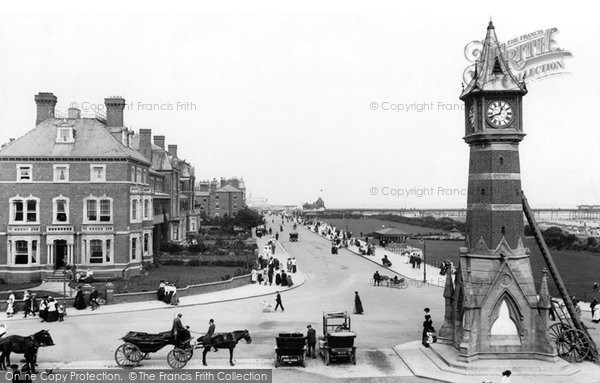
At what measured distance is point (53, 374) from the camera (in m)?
17.1

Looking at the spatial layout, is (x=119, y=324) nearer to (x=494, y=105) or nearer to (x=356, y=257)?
(x=494, y=105)

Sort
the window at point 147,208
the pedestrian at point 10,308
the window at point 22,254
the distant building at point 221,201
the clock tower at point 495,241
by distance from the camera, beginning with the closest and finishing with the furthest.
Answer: the clock tower at point 495,241 → the pedestrian at point 10,308 → the window at point 22,254 → the window at point 147,208 → the distant building at point 221,201

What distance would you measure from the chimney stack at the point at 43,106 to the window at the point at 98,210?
7808mm

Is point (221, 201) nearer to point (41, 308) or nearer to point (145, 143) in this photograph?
point (145, 143)

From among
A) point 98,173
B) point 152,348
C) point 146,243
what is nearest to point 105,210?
point 98,173

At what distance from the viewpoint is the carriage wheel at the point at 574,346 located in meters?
19.3

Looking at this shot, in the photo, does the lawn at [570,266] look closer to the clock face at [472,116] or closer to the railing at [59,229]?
the clock face at [472,116]

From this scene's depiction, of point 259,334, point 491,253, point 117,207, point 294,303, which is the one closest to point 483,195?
point 491,253

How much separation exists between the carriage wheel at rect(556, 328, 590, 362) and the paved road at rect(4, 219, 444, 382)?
5.67 m

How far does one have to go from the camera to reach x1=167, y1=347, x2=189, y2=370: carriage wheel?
17.9 metres

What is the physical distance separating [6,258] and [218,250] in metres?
23.0

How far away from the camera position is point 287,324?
84.2 ft

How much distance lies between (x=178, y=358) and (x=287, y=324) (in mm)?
8509

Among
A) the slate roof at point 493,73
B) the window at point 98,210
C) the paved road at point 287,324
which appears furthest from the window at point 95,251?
the slate roof at point 493,73
